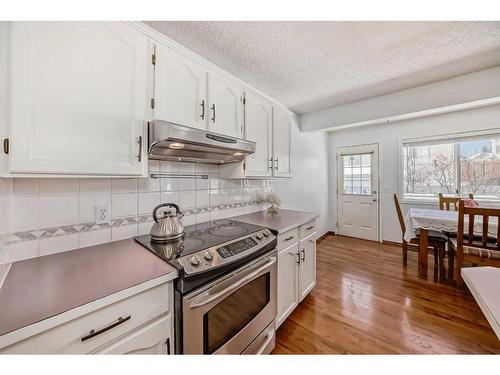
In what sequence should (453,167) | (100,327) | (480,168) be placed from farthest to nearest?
(453,167)
(480,168)
(100,327)

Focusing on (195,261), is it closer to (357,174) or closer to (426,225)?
(426,225)

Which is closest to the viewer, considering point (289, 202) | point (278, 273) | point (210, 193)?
point (278, 273)

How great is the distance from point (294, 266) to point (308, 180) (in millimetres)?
2018

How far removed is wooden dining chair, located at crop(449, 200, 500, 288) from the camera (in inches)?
70.0

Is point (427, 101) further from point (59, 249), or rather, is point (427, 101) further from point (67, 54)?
point (59, 249)

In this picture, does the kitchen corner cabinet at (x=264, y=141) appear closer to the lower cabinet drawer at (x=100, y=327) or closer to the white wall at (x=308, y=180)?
the white wall at (x=308, y=180)

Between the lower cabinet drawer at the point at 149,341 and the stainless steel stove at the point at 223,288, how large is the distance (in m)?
0.05

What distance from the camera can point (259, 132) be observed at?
1862 mm

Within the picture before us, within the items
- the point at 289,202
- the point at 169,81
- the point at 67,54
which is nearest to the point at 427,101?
the point at 289,202

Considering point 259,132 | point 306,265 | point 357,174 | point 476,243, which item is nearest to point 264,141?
point 259,132

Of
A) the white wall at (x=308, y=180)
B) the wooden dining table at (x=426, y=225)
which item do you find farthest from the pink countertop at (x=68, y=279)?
the wooden dining table at (x=426, y=225)

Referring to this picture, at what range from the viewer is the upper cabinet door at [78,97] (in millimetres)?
743
